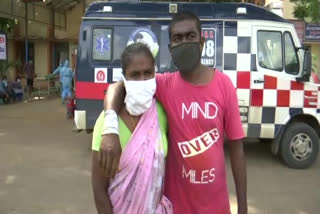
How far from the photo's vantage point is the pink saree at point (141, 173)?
1822 mm

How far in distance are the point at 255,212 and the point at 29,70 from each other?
47.9 feet

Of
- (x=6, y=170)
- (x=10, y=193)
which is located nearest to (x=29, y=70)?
(x=6, y=170)

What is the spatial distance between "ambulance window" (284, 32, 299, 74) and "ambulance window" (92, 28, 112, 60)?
2.65 metres

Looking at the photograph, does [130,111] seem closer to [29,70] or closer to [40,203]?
[40,203]

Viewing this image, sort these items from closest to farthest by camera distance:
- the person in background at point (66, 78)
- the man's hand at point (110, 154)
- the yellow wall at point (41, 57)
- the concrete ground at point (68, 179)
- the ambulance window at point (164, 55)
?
the man's hand at point (110, 154) → the concrete ground at point (68, 179) → the ambulance window at point (164, 55) → the person in background at point (66, 78) → the yellow wall at point (41, 57)

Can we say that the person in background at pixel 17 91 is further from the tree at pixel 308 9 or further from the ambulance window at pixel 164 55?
the tree at pixel 308 9

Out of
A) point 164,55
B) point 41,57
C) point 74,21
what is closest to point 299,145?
point 164,55

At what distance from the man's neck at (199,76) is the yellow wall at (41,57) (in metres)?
21.9

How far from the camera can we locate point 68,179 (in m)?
5.86

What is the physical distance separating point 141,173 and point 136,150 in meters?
0.10

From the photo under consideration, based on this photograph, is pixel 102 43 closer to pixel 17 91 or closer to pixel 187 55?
pixel 187 55

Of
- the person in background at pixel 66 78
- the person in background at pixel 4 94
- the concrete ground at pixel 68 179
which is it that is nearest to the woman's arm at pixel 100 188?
the concrete ground at pixel 68 179

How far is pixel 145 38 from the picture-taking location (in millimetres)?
6684

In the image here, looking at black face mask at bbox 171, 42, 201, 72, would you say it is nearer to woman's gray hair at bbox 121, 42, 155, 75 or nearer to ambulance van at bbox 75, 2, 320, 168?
woman's gray hair at bbox 121, 42, 155, 75
